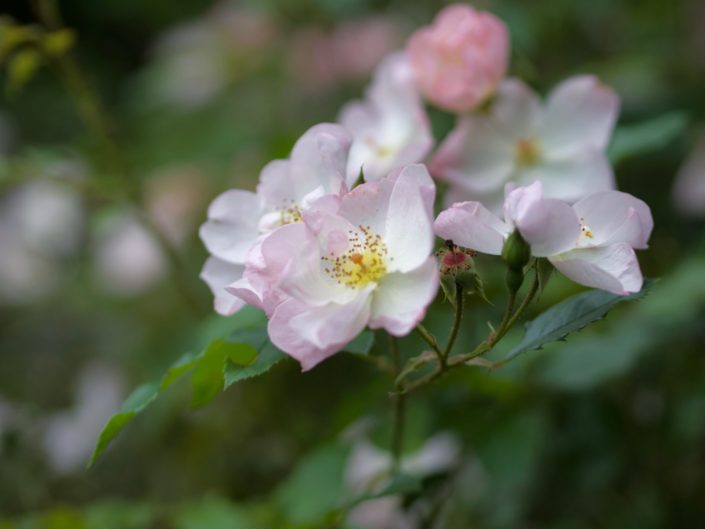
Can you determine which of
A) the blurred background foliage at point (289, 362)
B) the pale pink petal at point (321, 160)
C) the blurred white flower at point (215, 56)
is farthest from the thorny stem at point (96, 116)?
the blurred white flower at point (215, 56)

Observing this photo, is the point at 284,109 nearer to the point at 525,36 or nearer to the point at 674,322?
the point at 525,36

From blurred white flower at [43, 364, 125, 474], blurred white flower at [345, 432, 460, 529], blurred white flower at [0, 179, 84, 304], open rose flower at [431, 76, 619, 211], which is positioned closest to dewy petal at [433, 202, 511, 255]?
open rose flower at [431, 76, 619, 211]

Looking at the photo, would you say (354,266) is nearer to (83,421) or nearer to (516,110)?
(516,110)

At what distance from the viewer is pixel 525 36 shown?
1.48 m

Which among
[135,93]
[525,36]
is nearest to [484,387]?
[525,36]

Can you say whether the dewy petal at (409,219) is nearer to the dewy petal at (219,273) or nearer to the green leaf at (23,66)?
the dewy petal at (219,273)

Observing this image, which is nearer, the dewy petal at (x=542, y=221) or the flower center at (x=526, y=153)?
the dewy petal at (x=542, y=221)

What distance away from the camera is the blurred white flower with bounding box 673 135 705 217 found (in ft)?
5.02

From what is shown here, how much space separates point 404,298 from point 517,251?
0.27ft

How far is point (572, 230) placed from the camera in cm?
61

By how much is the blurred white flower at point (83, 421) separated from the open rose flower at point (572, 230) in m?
1.20

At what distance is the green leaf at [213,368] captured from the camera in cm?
65

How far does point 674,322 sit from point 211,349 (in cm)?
64

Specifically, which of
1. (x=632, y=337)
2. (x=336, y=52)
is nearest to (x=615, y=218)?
(x=632, y=337)
